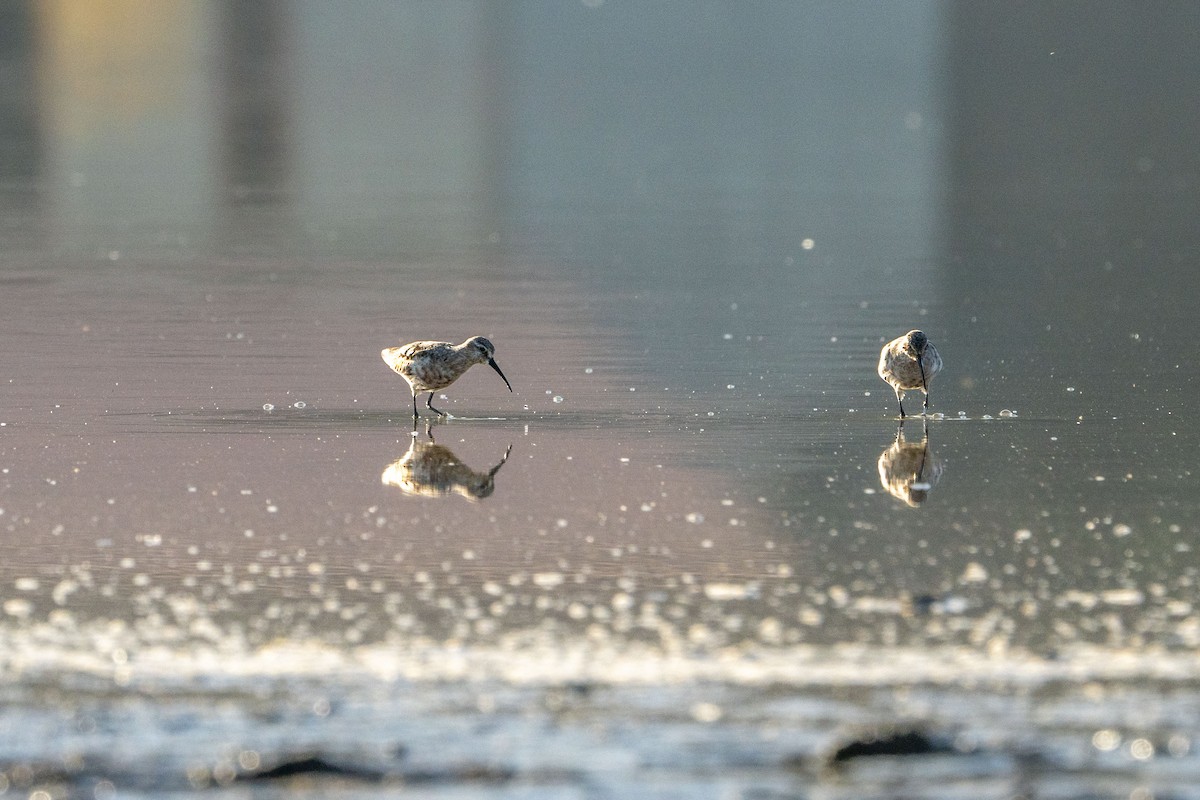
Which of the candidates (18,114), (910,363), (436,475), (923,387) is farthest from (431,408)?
(18,114)

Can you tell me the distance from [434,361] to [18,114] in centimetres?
4027

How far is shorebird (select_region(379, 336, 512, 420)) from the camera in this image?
47.8ft

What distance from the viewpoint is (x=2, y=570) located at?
10.1 m

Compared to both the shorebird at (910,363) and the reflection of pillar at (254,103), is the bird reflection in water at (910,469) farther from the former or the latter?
the reflection of pillar at (254,103)

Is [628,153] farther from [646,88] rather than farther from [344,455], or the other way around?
[344,455]

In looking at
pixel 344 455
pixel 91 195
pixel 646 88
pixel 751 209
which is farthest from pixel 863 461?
pixel 646 88

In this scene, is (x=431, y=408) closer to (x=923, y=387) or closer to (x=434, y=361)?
(x=434, y=361)

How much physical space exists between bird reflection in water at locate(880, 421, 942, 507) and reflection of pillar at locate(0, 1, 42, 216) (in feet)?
65.7

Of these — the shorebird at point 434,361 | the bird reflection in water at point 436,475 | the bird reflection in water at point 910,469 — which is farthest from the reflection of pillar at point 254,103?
the bird reflection in water at point 910,469

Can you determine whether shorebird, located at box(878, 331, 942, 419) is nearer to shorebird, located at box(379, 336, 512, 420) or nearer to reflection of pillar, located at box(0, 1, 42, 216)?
shorebird, located at box(379, 336, 512, 420)

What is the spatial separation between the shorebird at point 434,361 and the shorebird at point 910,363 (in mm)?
2681

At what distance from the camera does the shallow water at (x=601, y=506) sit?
750 cm

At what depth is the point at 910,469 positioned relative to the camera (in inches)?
495

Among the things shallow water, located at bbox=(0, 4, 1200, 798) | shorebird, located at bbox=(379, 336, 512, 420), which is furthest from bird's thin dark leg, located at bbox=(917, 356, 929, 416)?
shorebird, located at bbox=(379, 336, 512, 420)
